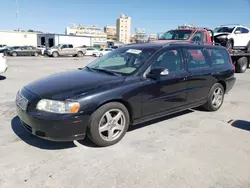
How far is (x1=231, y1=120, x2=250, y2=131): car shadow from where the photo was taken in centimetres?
440

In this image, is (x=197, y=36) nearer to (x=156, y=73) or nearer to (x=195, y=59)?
(x=195, y=59)

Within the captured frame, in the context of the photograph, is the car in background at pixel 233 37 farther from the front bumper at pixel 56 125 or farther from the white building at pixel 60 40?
the white building at pixel 60 40

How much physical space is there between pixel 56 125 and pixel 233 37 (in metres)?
11.9

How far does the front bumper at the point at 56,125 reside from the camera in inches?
118

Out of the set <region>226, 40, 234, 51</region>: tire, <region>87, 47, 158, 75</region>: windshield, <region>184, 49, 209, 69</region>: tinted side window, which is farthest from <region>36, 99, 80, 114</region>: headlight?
<region>226, 40, 234, 51</region>: tire

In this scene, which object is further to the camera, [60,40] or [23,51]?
[60,40]

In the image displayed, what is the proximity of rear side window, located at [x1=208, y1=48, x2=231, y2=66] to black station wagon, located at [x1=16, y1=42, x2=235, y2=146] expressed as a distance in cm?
5

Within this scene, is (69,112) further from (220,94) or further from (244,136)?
(220,94)

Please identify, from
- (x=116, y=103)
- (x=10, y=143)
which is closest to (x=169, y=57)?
(x=116, y=103)

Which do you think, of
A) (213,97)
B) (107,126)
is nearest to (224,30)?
(213,97)

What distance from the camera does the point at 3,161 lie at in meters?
2.99

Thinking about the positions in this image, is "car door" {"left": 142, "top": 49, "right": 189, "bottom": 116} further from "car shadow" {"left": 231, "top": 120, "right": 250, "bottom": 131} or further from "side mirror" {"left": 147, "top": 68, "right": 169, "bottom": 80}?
"car shadow" {"left": 231, "top": 120, "right": 250, "bottom": 131}

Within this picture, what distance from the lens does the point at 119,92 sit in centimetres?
338

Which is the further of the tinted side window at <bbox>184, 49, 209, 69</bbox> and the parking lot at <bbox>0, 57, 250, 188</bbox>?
the tinted side window at <bbox>184, 49, 209, 69</bbox>
